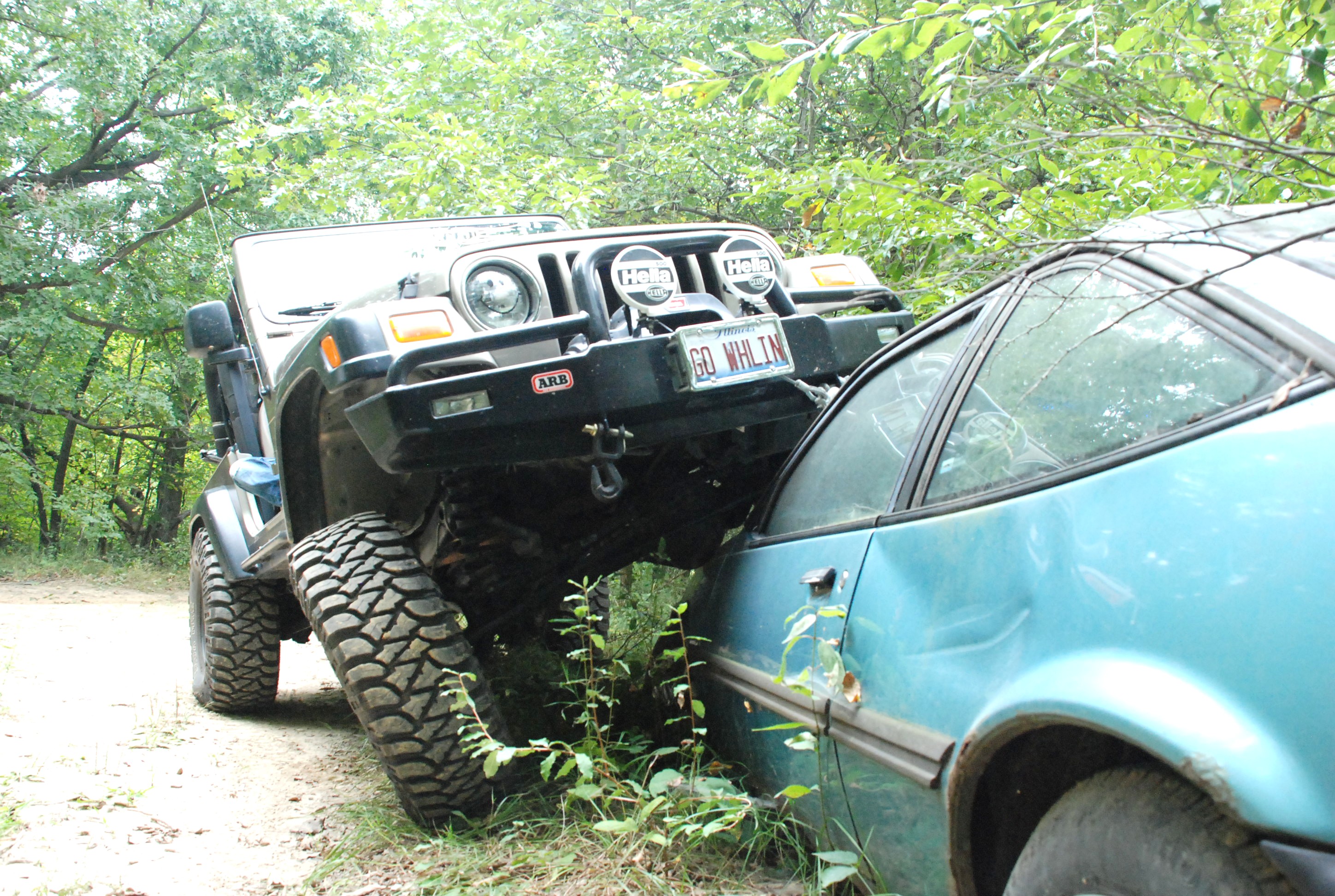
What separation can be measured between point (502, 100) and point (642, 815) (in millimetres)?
7488

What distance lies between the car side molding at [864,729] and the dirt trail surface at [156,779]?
133 cm

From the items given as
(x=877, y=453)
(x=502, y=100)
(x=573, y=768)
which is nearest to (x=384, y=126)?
(x=502, y=100)

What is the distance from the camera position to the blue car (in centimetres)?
101

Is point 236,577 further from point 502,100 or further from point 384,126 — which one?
point 502,100

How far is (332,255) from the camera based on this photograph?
429 centimetres

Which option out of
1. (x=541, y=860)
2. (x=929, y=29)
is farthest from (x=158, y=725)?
(x=929, y=29)

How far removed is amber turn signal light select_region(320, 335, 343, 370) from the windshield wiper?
1.68 metres

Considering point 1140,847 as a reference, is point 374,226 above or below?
above

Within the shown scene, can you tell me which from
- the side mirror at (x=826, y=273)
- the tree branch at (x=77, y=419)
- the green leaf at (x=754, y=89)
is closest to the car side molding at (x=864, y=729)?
the side mirror at (x=826, y=273)

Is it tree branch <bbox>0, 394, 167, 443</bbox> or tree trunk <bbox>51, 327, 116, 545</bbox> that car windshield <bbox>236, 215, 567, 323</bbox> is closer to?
tree branch <bbox>0, 394, 167, 443</bbox>

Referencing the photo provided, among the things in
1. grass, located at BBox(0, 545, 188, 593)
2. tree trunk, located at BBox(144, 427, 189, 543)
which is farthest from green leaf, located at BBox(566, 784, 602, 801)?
tree trunk, located at BBox(144, 427, 189, 543)

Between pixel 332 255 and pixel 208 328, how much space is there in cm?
71

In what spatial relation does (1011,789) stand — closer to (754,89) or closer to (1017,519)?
(1017,519)

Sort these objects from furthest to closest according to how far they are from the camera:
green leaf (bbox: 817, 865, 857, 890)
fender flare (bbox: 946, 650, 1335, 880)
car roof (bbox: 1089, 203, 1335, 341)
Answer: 1. green leaf (bbox: 817, 865, 857, 890)
2. car roof (bbox: 1089, 203, 1335, 341)
3. fender flare (bbox: 946, 650, 1335, 880)
